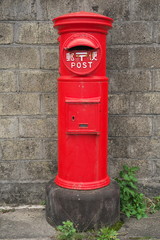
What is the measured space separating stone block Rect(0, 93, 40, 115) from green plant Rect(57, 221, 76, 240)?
1.28 metres

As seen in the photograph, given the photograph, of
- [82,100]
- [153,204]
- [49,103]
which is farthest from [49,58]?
[153,204]

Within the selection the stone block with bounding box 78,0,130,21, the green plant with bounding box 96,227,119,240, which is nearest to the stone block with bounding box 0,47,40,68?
the stone block with bounding box 78,0,130,21

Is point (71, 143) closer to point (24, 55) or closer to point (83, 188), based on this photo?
point (83, 188)

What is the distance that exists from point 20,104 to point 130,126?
1.25 m

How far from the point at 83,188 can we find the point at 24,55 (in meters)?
1.56

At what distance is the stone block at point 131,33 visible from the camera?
11.5 feet

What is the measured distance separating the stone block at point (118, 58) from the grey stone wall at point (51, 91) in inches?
0.4

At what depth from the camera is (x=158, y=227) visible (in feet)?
10.6

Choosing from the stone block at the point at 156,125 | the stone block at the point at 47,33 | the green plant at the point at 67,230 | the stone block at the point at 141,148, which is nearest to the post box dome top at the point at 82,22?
Result: the stone block at the point at 47,33

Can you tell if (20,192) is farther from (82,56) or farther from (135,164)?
(82,56)

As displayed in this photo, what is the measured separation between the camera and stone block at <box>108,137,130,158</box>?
12.1 ft

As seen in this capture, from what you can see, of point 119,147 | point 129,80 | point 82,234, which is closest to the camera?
point 82,234

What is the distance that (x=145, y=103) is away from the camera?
3623 millimetres

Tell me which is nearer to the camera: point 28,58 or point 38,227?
point 38,227
